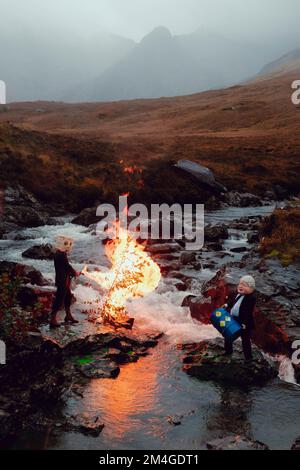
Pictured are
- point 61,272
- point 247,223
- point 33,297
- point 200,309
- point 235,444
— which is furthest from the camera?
point 247,223

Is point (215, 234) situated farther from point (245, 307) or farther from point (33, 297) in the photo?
point (245, 307)

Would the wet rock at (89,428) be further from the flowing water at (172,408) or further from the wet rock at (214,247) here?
the wet rock at (214,247)

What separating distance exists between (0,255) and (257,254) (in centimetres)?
1338

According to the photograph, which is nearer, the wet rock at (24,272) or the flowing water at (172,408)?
the flowing water at (172,408)

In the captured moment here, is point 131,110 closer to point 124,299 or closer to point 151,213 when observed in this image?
point 151,213

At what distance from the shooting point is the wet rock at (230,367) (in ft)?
39.2

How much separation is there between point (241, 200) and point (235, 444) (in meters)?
37.6

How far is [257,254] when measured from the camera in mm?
20688

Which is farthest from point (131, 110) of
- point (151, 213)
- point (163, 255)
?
point (163, 255)

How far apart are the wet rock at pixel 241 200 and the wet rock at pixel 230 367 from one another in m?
32.4

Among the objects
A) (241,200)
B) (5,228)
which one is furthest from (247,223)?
(5,228)

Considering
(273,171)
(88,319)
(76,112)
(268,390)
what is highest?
(76,112)

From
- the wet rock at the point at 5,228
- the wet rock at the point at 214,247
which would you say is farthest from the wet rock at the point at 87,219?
the wet rock at the point at 214,247

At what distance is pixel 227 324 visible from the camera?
11.8m
